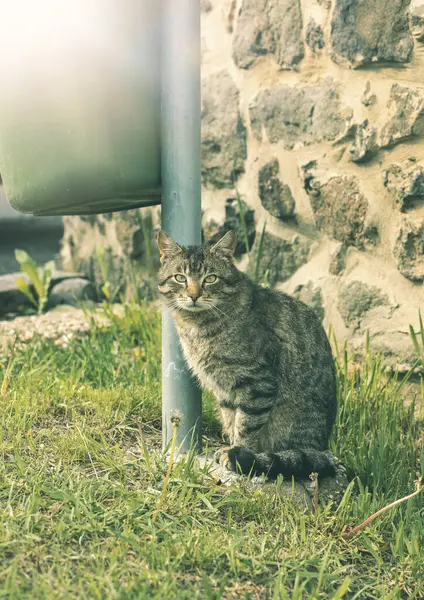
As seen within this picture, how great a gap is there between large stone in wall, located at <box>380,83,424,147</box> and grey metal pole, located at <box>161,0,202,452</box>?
91cm

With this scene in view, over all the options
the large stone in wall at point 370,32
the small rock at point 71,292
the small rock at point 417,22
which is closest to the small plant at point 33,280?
the small rock at point 71,292

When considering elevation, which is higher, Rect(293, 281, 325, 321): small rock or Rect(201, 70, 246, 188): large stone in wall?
Rect(201, 70, 246, 188): large stone in wall

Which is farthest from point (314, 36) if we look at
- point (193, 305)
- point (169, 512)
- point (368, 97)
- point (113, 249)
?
point (169, 512)

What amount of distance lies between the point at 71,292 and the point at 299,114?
6.89ft

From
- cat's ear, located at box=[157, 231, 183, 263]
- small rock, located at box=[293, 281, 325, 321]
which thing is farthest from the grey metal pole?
small rock, located at box=[293, 281, 325, 321]

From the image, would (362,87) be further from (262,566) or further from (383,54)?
(262,566)

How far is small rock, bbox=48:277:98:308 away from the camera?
4.99m

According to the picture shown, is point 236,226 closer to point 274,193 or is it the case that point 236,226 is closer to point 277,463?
point 274,193

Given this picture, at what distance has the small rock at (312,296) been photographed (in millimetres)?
3689

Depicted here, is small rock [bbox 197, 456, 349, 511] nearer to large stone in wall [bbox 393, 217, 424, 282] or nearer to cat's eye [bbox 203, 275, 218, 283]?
cat's eye [bbox 203, 275, 218, 283]

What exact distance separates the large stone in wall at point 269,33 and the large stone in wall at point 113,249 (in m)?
1.17

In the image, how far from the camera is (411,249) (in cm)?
323

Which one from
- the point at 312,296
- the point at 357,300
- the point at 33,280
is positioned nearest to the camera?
the point at 357,300

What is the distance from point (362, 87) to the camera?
334cm
